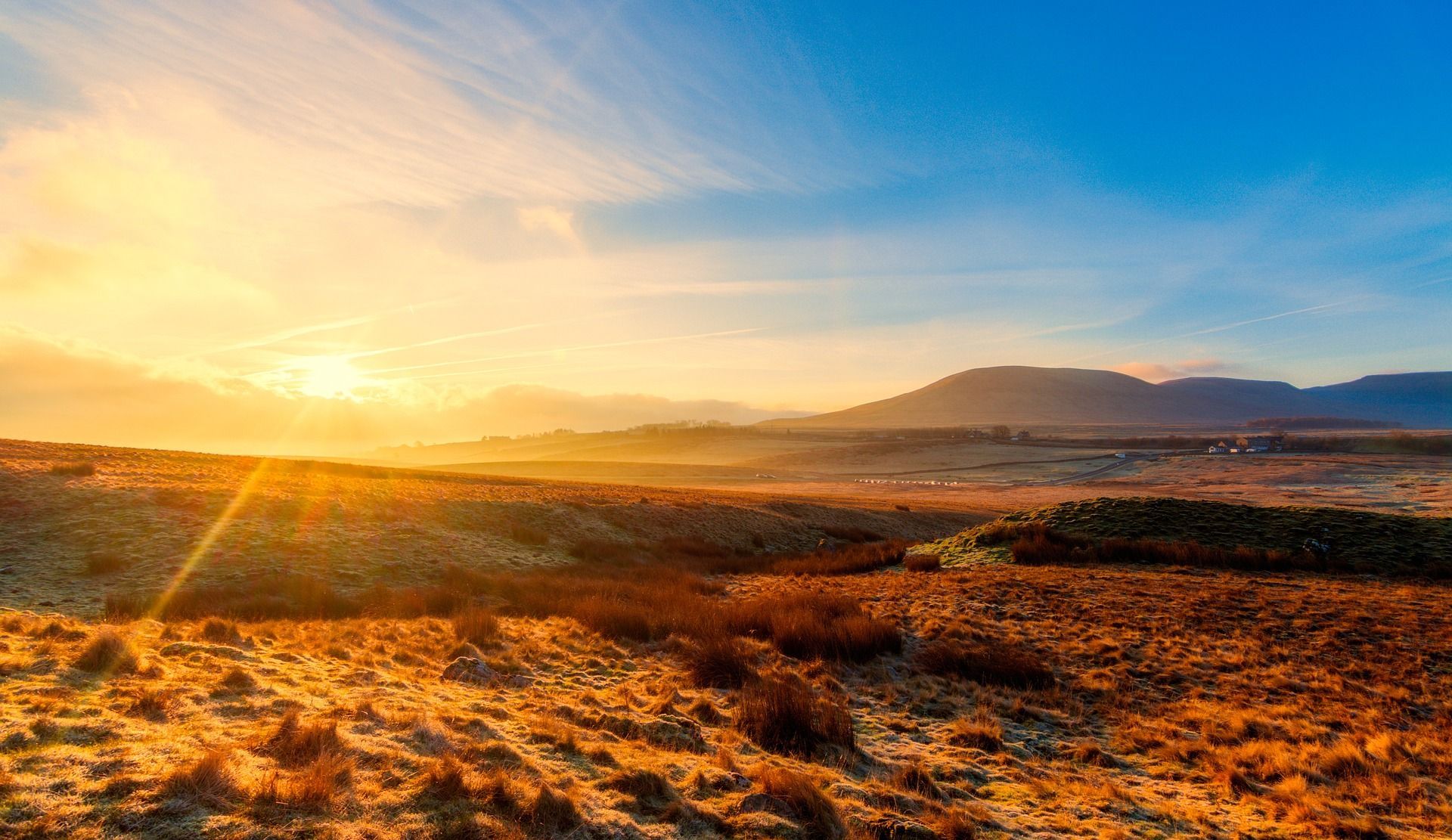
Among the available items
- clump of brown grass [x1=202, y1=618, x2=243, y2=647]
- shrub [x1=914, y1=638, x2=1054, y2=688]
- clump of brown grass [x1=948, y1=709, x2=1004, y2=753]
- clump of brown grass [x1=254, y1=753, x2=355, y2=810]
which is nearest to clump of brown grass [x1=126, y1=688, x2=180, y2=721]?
clump of brown grass [x1=254, y1=753, x2=355, y2=810]

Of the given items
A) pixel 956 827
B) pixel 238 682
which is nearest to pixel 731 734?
pixel 956 827

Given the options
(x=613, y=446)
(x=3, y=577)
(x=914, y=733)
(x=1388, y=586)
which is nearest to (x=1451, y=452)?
(x=1388, y=586)

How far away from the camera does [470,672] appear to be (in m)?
9.22

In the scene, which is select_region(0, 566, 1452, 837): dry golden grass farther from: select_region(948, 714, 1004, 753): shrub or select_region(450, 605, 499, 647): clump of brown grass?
select_region(450, 605, 499, 647): clump of brown grass

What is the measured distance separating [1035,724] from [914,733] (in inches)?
73.9

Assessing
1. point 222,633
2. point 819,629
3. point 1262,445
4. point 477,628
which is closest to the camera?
point 222,633

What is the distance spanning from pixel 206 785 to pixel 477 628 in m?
7.14

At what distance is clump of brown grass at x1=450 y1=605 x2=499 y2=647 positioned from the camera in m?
11.0

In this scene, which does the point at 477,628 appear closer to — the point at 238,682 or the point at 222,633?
the point at 222,633

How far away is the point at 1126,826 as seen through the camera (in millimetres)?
5598

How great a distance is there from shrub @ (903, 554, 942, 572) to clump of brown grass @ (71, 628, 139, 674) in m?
19.0

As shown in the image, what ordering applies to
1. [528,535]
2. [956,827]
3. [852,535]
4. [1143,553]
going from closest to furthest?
[956,827] → [1143,553] → [528,535] → [852,535]

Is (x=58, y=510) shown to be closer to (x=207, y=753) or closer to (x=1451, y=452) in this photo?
(x=207, y=753)

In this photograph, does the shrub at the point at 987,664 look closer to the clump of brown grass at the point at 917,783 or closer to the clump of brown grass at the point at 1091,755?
the clump of brown grass at the point at 1091,755
